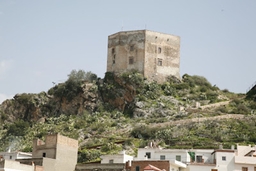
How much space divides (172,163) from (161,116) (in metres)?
34.0

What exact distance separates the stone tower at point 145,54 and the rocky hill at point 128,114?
164cm

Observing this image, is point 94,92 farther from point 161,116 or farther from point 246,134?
point 246,134

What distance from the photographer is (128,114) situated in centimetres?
8869

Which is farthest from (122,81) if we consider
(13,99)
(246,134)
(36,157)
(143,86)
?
(36,157)

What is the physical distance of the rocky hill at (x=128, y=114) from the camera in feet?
242

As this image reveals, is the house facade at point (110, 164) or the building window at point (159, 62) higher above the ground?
the building window at point (159, 62)

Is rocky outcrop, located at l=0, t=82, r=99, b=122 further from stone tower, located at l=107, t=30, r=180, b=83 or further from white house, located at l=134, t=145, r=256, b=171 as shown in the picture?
white house, located at l=134, t=145, r=256, b=171

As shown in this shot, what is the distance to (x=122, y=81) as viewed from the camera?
300 feet

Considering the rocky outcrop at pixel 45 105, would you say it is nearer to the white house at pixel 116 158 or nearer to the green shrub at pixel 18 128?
the green shrub at pixel 18 128

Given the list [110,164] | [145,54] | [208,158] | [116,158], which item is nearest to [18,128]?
[145,54]

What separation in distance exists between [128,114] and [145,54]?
9.85 m

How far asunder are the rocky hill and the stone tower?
164cm

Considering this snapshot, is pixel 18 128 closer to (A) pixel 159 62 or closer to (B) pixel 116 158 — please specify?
(A) pixel 159 62

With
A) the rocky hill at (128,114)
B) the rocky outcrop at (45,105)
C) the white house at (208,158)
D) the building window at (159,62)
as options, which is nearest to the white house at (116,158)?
the white house at (208,158)
